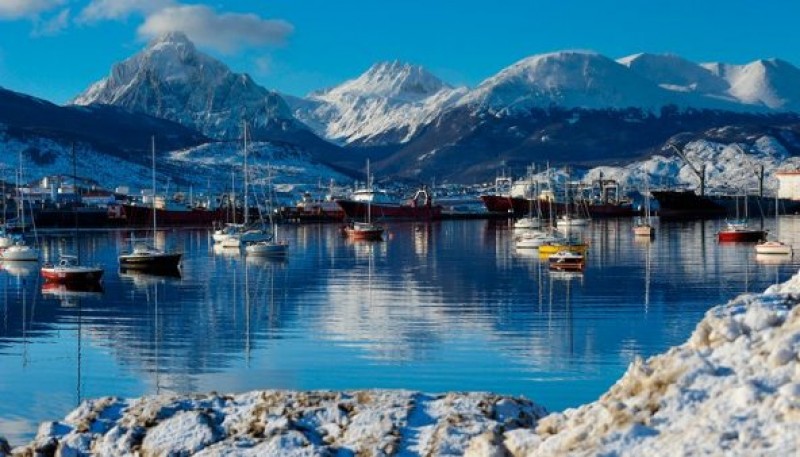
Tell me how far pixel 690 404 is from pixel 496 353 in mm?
21385

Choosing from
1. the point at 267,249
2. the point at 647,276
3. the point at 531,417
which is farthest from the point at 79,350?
the point at 267,249

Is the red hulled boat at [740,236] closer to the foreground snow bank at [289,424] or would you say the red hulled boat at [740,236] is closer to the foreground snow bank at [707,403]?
the foreground snow bank at [289,424]

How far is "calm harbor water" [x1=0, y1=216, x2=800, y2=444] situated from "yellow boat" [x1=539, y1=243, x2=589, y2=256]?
4.29 feet

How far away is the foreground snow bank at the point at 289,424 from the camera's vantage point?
32.8 feet

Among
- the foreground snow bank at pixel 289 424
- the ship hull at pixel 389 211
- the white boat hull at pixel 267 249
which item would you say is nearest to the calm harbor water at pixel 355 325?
the white boat hull at pixel 267 249

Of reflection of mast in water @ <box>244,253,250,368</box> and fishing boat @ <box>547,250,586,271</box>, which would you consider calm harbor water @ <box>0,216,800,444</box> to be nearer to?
reflection of mast in water @ <box>244,253,250,368</box>

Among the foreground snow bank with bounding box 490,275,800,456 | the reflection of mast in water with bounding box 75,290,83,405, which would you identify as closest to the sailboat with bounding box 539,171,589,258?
the reflection of mast in water with bounding box 75,290,83,405

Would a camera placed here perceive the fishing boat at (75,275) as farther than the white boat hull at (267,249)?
No

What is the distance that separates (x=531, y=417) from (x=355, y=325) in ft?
88.8

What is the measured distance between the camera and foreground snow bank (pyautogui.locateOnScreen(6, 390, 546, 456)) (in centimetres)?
1000

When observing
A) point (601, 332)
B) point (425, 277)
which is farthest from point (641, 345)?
point (425, 277)

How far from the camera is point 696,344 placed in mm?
9180

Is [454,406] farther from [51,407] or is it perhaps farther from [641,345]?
[641,345]

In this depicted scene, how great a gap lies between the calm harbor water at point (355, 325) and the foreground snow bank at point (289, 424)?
871 cm
